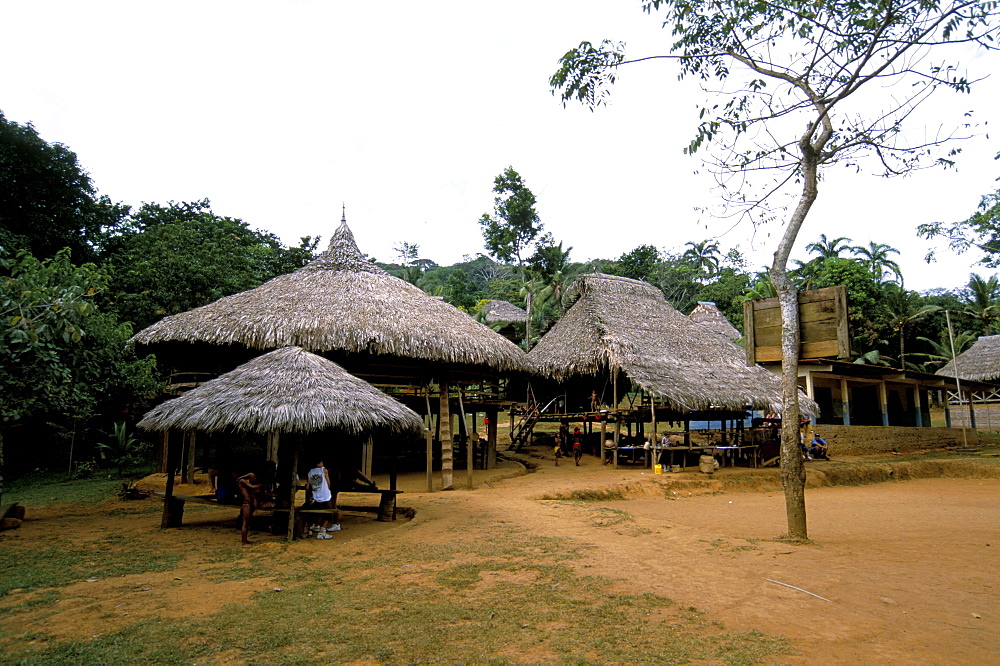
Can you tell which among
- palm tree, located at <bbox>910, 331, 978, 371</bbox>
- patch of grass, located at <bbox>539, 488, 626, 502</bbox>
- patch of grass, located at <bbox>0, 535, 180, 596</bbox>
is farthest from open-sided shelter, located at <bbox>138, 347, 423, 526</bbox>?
palm tree, located at <bbox>910, 331, 978, 371</bbox>

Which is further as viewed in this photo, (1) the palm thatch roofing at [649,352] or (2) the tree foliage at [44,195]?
(2) the tree foliage at [44,195]

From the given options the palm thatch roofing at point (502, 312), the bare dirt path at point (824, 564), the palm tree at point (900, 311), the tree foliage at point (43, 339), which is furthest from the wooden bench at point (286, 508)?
the palm tree at point (900, 311)

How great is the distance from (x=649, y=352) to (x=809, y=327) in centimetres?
1005

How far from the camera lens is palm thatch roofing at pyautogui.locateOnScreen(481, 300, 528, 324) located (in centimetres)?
3522

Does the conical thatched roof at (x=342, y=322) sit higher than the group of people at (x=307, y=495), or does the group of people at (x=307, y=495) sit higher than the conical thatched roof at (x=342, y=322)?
the conical thatched roof at (x=342, y=322)

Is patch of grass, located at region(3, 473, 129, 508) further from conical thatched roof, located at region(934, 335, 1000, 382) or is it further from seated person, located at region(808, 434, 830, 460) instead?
conical thatched roof, located at region(934, 335, 1000, 382)

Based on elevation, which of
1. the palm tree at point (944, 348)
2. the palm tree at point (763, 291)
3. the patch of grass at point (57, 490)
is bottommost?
the patch of grass at point (57, 490)

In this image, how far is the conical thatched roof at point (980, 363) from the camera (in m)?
26.9

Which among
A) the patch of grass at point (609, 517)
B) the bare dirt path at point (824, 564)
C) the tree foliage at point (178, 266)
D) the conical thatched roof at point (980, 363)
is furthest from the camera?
the conical thatched roof at point (980, 363)

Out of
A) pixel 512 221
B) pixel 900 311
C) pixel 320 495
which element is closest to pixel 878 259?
pixel 900 311

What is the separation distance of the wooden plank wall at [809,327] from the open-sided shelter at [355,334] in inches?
271

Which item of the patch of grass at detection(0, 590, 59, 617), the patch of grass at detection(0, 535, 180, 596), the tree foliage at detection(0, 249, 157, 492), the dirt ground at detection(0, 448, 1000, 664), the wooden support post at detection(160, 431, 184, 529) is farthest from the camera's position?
the wooden support post at detection(160, 431, 184, 529)

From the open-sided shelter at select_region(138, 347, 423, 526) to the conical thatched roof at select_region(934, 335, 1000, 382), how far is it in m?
28.9

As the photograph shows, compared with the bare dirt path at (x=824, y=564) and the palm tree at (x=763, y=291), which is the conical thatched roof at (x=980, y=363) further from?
A: the bare dirt path at (x=824, y=564)
